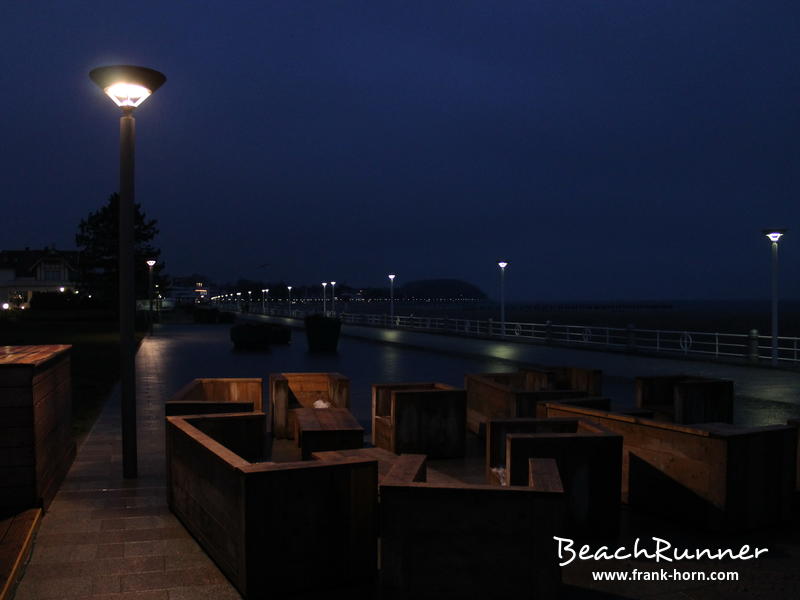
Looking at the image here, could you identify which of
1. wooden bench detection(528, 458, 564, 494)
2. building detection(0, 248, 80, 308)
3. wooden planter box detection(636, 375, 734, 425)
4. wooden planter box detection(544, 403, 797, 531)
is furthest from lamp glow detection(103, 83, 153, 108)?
building detection(0, 248, 80, 308)

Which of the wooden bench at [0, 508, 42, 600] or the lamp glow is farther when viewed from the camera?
the lamp glow

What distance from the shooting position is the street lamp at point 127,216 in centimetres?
635

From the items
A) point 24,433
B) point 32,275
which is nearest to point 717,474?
point 24,433

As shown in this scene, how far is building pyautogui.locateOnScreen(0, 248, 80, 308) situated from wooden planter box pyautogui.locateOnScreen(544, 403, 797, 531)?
88.9 m

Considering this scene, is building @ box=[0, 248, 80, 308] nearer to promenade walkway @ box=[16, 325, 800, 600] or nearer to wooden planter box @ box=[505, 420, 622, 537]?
promenade walkway @ box=[16, 325, 800, 600]

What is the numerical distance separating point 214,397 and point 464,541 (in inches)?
212

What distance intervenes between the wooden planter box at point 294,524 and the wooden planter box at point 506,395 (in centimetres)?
396

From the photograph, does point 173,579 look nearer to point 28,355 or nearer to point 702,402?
point 28,355

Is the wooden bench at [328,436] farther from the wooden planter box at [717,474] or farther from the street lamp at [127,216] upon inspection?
the wooden planter box at [717,474]

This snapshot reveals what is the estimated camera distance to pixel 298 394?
970 cm

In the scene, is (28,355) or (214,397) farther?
(214,397)

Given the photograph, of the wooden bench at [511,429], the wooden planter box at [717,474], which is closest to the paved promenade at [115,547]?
the wooden bench at [511,429]

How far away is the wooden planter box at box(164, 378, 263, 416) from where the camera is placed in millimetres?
6625

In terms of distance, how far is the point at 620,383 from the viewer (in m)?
14.8
